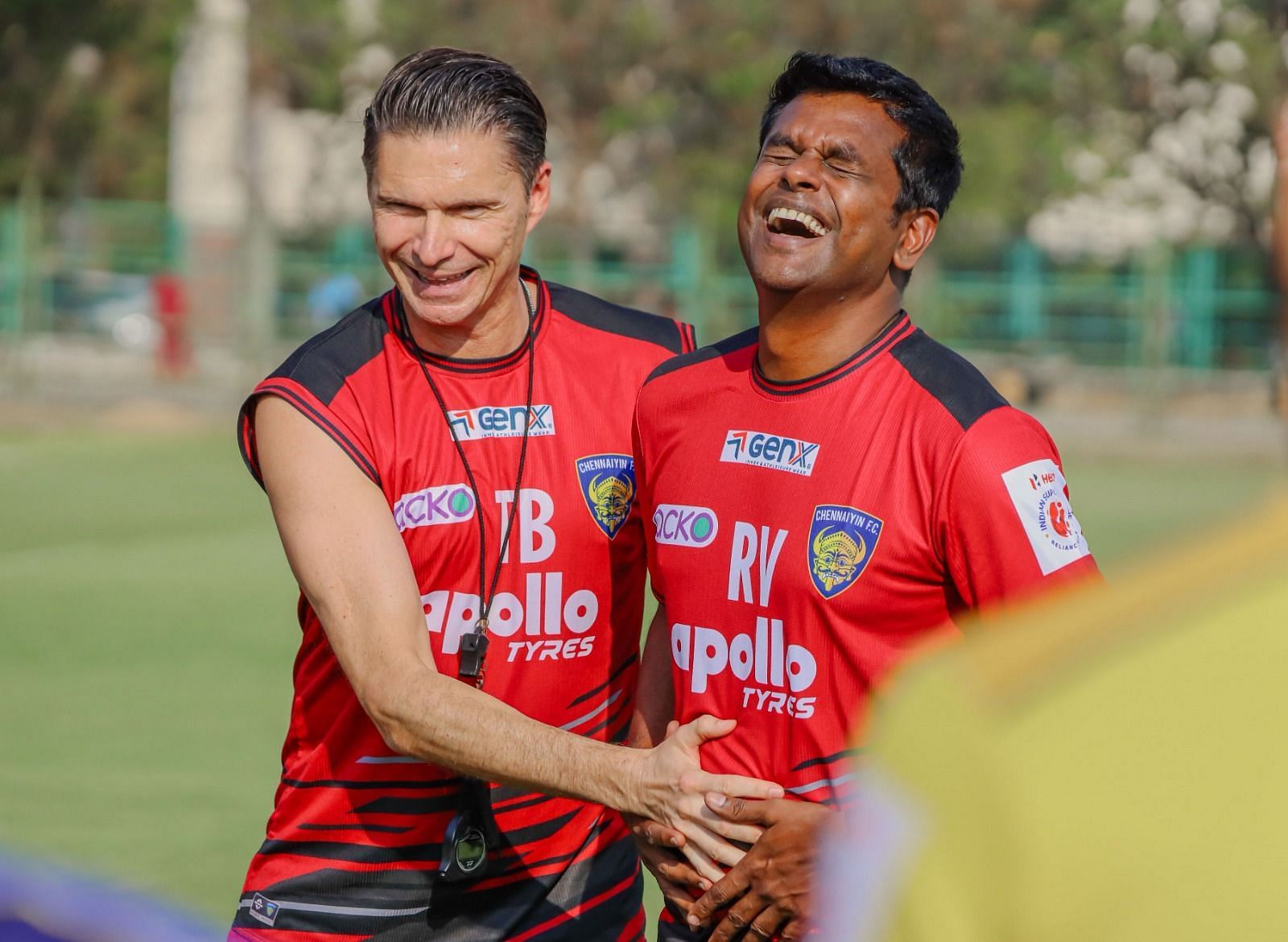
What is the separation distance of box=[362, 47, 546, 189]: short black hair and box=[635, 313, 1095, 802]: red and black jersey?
2.46 feet

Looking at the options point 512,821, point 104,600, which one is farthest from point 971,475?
point 104,600

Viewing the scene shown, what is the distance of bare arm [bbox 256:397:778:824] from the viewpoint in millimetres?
2938

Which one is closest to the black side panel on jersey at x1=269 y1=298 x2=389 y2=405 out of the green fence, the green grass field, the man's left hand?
the man's left hand

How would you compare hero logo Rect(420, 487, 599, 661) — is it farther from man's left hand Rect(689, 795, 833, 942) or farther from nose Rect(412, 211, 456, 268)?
man's left hand Rect(689, 795, 833, 942)

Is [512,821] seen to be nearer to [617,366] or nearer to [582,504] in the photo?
[582,504]

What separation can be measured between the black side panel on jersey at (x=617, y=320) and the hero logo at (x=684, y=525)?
0.68 metres

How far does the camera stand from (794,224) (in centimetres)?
311

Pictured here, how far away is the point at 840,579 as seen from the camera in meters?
2.91

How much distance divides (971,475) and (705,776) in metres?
0.67

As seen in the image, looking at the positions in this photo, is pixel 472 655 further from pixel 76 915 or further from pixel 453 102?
pixel 76 915

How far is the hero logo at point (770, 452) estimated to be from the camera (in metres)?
3.04

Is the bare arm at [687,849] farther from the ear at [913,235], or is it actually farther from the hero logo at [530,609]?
the ear at [913,235]

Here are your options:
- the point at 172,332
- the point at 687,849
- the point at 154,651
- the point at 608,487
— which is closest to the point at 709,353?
the point at 608,487

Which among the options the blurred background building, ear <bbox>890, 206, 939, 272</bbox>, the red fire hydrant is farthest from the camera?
the red fire hydrant
